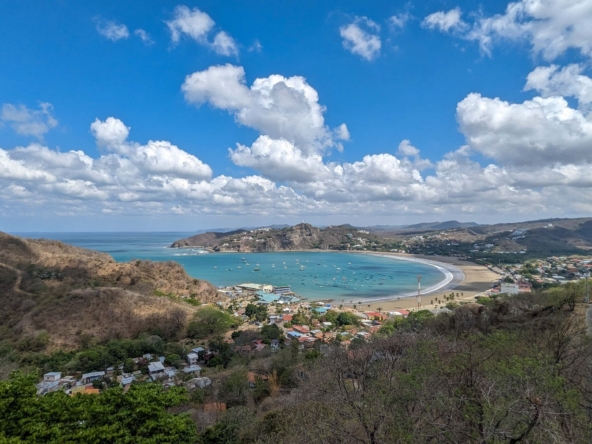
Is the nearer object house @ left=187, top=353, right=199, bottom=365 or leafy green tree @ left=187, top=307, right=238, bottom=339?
house @ left=187, top=353, right=199, bottom=365

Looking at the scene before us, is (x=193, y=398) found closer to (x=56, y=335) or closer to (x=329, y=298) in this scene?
(x=56, y=335)

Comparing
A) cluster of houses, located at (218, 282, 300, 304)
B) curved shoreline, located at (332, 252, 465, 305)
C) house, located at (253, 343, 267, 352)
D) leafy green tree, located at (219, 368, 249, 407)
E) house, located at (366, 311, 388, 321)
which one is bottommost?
curved shoreline, located at (332, 252, 465, 305)

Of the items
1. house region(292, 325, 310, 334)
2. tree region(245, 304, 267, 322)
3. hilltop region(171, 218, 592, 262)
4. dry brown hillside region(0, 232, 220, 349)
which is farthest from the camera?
hilltop region(171, 218, 592, 262)

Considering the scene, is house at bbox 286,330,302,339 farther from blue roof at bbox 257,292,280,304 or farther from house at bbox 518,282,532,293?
house at bbox 518,282,532,293

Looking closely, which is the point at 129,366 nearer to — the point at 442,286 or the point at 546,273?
the point at 442,286

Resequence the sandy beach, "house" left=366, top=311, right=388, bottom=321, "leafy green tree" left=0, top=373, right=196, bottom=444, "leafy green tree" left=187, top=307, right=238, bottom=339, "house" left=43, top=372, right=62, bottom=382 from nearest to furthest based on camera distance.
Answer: "leafy green tree" left=0, top=373, right=196, bottom=444 < "house" left=43, top=372, right=62, bottom=382 < "leafy green tree" left=187, top=307, right=238, bottom=339 < "house" left=366, top=311, right=388, bottom=321 < the sandy beach

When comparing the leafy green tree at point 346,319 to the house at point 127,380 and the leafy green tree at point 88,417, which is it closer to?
the house at point 127,380

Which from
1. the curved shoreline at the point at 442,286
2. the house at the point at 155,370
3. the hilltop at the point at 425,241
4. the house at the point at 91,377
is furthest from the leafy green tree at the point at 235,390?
the hilltop at the point at 425,241

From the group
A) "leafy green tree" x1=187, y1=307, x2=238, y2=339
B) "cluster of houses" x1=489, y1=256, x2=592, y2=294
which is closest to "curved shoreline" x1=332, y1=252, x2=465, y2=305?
"cluster of houses" x1=489, y1=256, x2=592, y2=294
